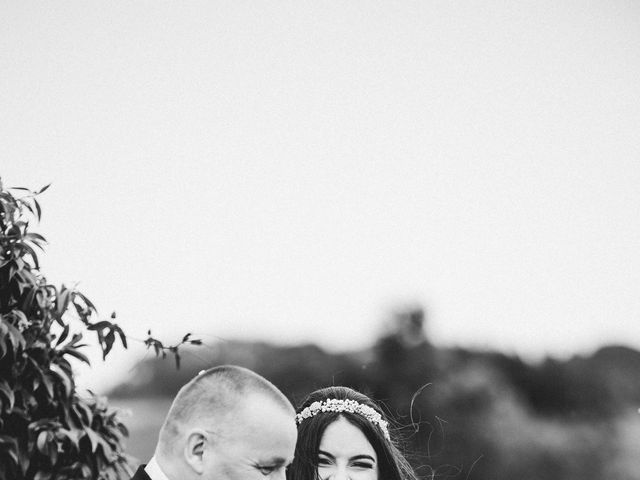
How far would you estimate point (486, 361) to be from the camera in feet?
128

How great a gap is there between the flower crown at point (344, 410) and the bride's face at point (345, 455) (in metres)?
0.12

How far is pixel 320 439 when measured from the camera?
5.22 meters

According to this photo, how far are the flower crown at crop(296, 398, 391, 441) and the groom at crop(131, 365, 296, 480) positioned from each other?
7.13 ft

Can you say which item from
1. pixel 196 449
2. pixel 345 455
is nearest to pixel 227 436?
pixel 196 449

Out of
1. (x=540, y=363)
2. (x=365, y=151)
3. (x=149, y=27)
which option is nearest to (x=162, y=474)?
(x=149, y=27)

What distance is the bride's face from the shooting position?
197 inches

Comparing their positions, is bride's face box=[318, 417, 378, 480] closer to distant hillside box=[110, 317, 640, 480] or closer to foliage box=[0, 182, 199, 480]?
foliage box=[0, 182, 199, 480]

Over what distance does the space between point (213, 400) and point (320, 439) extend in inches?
82.1

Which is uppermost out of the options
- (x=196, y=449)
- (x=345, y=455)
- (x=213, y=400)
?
(x=213, y=400)

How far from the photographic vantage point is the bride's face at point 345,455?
197 inches

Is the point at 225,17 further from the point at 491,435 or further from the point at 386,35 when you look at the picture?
the point at 491,435

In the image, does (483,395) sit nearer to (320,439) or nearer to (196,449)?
(320,439)

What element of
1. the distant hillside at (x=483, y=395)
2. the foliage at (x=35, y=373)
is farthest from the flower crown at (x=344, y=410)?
the distant hillside at (x=483, y=395)

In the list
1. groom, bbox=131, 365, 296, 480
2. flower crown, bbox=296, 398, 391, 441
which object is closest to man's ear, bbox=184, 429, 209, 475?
groom, bbox=131, 365, 296, 480
